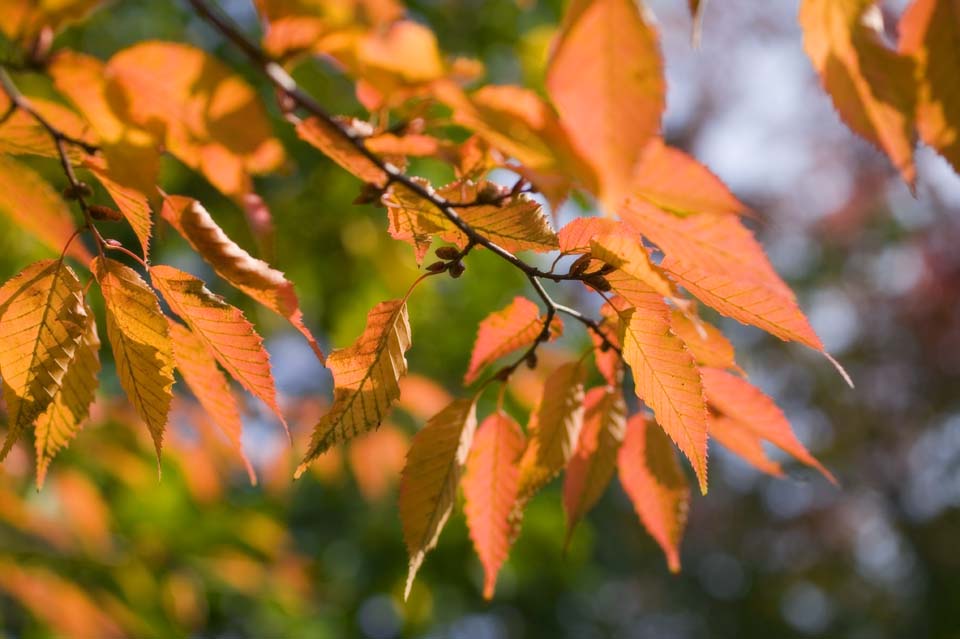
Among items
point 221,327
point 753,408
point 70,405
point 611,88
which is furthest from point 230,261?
point 753,408

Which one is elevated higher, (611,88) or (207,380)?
(611,88)

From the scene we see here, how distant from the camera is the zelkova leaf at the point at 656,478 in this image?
0.68 metres

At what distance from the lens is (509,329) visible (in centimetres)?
63

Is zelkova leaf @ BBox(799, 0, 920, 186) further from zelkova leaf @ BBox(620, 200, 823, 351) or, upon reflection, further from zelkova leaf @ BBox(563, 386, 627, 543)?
zelkova leaf @ BBox(563, 386, 627, 543)

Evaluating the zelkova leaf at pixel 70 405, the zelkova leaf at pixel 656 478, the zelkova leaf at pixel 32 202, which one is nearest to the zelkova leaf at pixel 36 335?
the zelkova leaf at pixel 70 405

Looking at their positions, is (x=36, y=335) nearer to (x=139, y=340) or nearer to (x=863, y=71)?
(x=139, y=340)

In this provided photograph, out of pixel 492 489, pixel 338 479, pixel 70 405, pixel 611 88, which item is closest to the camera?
pixel 611 88

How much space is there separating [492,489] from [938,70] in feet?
1.44

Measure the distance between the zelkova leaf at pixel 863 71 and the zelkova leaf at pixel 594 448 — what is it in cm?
28

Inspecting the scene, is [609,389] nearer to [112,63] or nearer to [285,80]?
[285,80]

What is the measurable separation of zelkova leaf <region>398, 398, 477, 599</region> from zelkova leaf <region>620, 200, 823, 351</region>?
196mm

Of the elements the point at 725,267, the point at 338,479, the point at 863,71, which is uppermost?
the point at 863,71

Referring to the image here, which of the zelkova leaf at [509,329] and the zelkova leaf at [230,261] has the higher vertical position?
the zelkova leaf at [230,261]

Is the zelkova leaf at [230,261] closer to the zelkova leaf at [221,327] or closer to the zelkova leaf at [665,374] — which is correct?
the zelkova leaf at [221,327]
